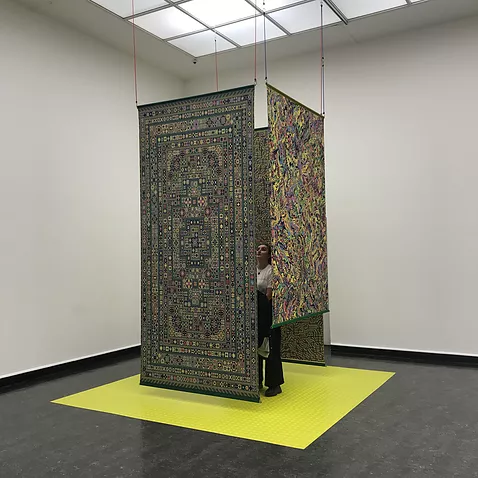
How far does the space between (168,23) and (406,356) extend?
4.46 m

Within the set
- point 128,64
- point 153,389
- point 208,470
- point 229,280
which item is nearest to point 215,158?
point 229,280

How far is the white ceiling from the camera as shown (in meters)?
5.65

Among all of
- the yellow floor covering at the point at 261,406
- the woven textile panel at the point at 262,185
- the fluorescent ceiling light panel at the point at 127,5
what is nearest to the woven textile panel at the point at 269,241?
the woven textile panel at the point at 262,185

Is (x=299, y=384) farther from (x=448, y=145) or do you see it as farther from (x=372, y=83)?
(x=372, y=83)

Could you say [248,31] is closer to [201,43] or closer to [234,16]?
[234,16]

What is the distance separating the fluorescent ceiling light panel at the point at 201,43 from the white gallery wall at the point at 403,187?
106 cm

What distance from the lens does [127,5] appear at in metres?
5.59

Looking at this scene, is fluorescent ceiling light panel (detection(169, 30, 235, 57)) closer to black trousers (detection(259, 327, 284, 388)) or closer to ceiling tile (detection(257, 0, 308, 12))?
ceiling tile (detection(257, 0, 308, 12))

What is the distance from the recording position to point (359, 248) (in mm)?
6629

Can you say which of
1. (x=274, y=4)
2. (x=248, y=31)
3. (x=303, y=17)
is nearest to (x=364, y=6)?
(x=303, y=17)

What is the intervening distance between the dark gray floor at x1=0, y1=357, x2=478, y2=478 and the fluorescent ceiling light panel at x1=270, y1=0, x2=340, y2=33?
3.79 meters

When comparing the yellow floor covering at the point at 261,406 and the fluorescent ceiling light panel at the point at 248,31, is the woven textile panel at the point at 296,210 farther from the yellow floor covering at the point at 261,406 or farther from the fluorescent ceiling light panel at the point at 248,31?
the fluorescent ceiling light panel at the point at 248,31

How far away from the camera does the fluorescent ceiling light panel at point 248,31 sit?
6089 mm

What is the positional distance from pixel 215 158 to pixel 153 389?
85.0 inches
